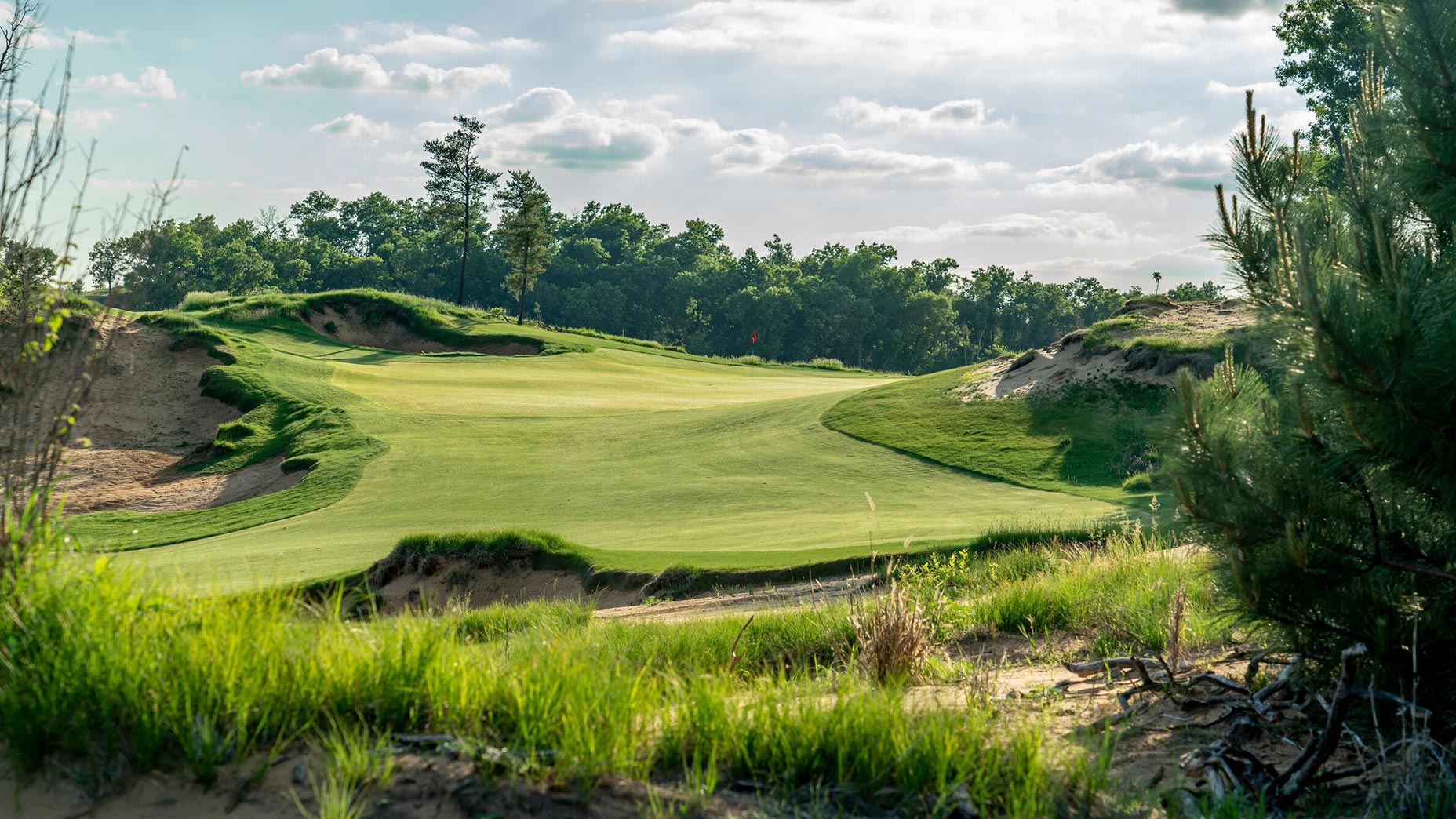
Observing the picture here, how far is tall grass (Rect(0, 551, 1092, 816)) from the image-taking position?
10.8 ft

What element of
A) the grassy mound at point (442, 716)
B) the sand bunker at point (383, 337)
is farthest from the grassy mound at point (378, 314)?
the grassy mound at point (442, 716)

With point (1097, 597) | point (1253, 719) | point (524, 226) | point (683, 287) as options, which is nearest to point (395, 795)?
point (1253, 719)

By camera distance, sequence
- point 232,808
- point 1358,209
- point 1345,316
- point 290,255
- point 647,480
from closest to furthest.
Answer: point 232,808 → point 1345,316 → point 1358,209 → point 647,480 → point 290,255

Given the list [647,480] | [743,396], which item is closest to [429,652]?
[647,480]

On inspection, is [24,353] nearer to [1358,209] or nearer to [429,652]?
[429,652]

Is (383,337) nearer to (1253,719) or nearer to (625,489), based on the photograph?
(625,489)

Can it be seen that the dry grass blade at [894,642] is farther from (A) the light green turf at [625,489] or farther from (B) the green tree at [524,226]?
(B) the green tree at [524,226]

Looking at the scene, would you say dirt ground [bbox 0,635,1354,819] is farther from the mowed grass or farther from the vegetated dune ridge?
the vegetated dune ridge

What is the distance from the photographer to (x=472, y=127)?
61.2m

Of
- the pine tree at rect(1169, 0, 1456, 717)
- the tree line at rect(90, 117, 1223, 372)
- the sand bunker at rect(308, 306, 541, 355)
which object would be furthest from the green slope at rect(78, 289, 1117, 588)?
the tree line at rect(90, 117, 1223, 372)

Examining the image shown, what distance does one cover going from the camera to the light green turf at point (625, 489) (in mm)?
13500

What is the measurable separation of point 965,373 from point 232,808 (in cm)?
2418

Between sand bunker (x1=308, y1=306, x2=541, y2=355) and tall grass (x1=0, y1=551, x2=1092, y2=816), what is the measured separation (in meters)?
38.0

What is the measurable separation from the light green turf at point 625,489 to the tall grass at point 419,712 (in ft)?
14.5
